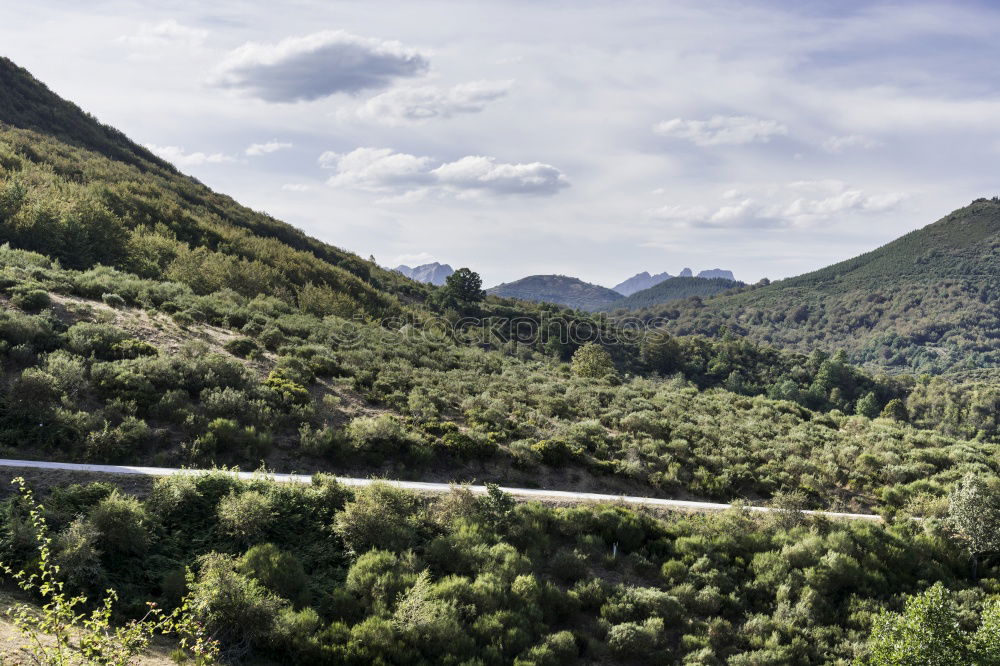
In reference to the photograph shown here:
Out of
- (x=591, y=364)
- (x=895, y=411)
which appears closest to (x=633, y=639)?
(x=591, y=364)

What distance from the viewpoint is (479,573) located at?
10.2 meters

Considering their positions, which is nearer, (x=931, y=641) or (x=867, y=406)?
(x=931, y=641)

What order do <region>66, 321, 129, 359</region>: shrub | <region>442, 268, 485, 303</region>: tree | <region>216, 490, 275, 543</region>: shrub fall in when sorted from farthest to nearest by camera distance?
<region>442, 268, 485, 303</region>: tree < <region>66, 321, 129, 359</region>: shrub < <region>216, 490, 275, 543</region>: shrub

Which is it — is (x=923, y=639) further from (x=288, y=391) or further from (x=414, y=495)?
(x=288, y=391)

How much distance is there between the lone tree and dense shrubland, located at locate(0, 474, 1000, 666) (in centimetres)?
38

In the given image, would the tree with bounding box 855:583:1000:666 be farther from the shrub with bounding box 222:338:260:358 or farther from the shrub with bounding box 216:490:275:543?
the shrub with bounding box 222:338:260:358

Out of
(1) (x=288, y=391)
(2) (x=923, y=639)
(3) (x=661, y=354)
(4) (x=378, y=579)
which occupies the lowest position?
(2) (x=923, y=639)

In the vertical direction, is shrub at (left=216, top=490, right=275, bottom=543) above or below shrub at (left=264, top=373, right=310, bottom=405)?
below

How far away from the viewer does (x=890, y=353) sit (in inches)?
6988

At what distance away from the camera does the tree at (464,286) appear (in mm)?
61616

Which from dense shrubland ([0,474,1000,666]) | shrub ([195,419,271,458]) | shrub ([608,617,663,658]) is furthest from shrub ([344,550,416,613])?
shrub ([195,419,271,458])

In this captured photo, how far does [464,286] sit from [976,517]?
54.7 meters

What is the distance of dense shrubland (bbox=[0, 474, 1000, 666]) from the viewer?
319 inches

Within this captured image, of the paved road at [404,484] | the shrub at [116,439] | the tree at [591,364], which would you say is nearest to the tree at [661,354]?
the tree at [591,364]
